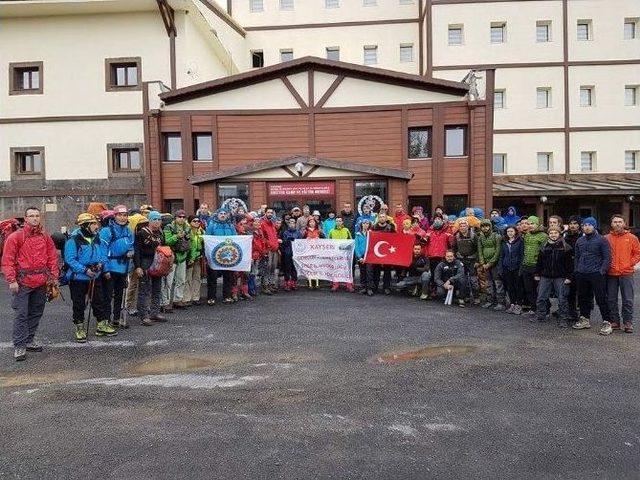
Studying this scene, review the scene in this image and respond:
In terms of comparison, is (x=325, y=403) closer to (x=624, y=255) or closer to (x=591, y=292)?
(x=591, y=292)

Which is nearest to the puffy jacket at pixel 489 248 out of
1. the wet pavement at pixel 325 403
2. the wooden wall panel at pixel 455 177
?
the wet pavement at pixel 325 403

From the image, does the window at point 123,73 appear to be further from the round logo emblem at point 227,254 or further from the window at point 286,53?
the round logo emblem at point 227,254

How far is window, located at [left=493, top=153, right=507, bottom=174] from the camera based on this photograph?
29156 mm

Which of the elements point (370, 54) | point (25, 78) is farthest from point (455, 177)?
point (25, 78)

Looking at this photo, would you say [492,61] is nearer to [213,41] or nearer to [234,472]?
[213,41]

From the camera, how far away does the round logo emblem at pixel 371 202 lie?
52.8 ft

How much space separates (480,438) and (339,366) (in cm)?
215

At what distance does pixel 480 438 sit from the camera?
3961 mm

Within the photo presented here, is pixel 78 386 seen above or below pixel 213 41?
below

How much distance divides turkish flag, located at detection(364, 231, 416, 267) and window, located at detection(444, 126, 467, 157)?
861 cm

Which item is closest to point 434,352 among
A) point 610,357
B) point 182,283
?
point 610,357

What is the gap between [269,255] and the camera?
11.2 m

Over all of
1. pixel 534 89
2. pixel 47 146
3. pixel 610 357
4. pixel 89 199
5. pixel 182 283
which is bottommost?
pixel 610 357

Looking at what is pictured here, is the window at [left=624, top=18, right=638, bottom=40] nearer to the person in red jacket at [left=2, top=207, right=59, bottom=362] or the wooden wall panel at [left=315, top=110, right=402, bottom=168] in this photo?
the wooden wall panel at [left=315, top=110, right=402, bottom=168]
